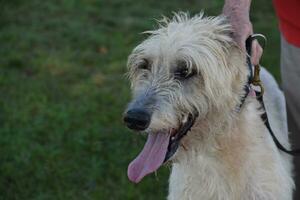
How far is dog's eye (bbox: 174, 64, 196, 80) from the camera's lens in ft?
12.9

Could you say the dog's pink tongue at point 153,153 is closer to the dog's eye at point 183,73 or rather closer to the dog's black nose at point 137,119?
the dog's black nose at point 137,119

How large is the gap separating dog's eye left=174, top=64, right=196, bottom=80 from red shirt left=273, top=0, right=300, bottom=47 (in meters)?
1.00

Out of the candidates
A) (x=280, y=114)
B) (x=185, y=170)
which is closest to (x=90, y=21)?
(x=280, y=114)

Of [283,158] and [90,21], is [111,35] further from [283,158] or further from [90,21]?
[283,158]

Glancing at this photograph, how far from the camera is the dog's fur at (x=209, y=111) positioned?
12.8 ft

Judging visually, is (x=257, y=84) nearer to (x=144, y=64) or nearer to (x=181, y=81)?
(x=181, y=81)

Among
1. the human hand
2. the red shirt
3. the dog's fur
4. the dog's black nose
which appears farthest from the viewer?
the red shirt

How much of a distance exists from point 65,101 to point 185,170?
3280mm

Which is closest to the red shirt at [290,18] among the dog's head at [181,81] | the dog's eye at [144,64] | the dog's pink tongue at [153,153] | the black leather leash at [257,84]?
the black leather leash at [257,84]

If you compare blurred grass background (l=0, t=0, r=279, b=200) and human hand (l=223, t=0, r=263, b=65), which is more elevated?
human hand (l=223, t=0, r=263, b=65)

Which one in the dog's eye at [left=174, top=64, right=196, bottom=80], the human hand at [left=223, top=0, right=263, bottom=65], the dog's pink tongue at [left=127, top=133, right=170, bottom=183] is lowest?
the dog's pink tongue at [left=127, top=133, right=170, bottom=183]

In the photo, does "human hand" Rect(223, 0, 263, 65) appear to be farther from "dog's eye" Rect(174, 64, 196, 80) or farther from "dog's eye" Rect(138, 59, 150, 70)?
"dog's eye" Rect(138, 59, 150, 70)

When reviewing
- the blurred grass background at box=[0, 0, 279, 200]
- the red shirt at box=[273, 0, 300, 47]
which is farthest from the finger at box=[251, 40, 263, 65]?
the blurred grass background at box=[0, 0, 279, 200]

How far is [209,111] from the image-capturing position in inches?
Result: 157
